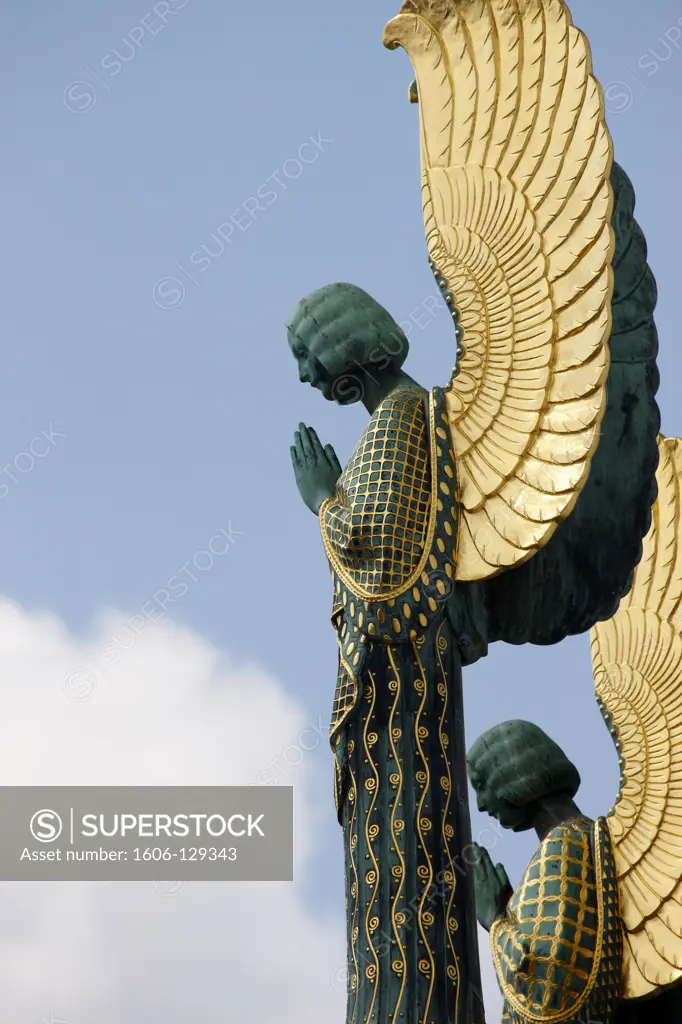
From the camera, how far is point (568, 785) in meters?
7.09

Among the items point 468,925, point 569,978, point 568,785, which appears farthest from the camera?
point 568,785

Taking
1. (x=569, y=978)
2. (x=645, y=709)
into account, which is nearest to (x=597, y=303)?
(x=645, y=709)

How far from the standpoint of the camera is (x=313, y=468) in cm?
658

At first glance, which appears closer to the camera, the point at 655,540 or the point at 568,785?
the point at 568,785

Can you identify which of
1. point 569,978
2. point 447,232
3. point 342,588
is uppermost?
point 447,232

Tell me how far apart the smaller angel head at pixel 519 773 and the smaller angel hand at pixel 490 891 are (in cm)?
26

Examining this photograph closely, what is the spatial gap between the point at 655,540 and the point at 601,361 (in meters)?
1.76

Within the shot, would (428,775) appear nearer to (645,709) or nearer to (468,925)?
(468,925)

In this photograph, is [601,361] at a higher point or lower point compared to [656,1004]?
higher

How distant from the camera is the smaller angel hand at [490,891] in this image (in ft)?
22.1

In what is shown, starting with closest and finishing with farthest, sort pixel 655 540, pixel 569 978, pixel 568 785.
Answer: pixel 569 978
pixel 568 785
pixel 655 540

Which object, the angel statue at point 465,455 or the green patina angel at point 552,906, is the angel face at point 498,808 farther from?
the angel statue at point 465,455

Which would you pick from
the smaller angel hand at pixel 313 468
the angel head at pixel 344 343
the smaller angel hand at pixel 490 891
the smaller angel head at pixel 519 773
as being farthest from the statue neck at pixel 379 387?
the smaller angel hand at pixel 490 891

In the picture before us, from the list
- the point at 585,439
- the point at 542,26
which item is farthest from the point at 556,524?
the point at 542,26
